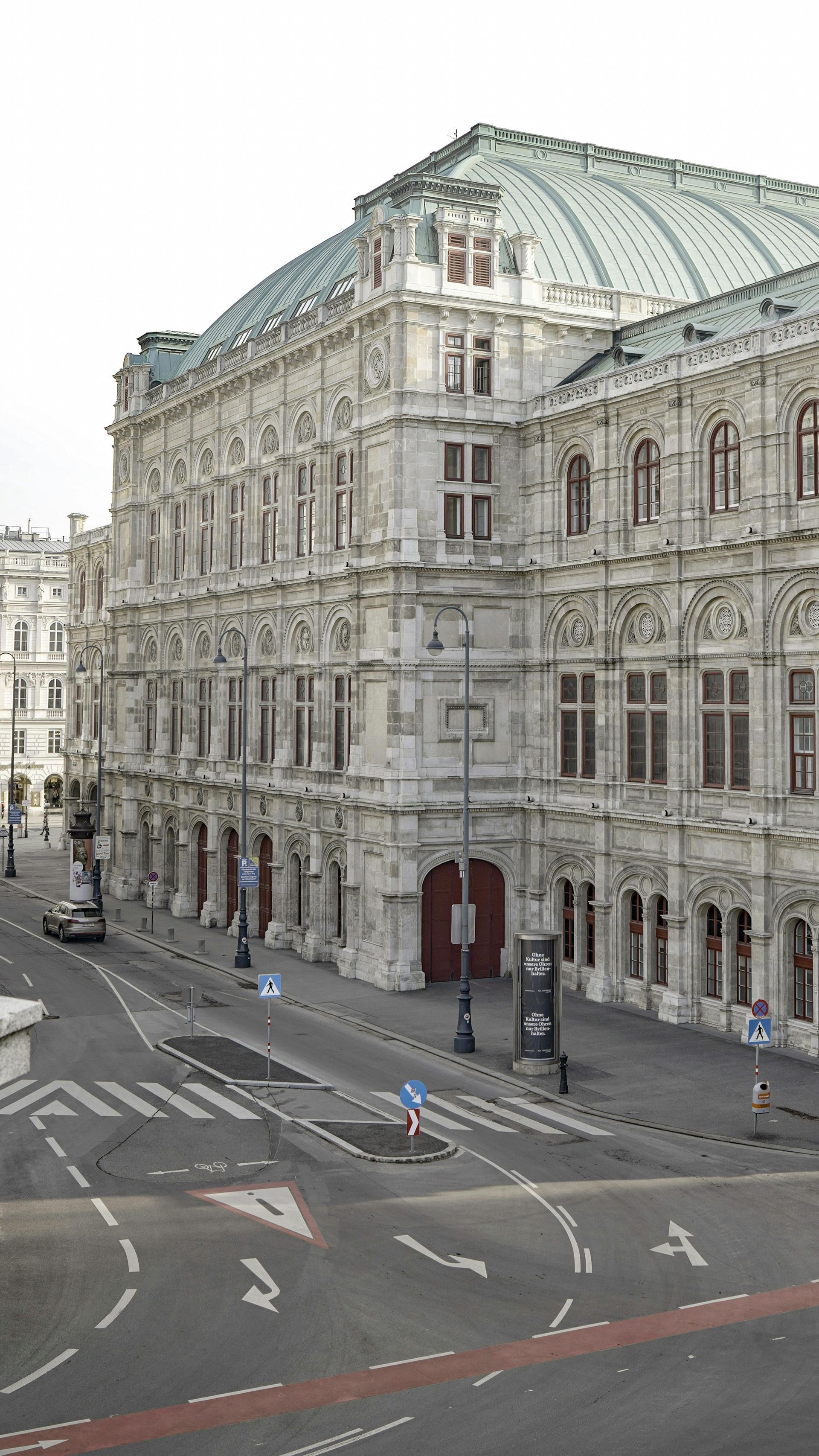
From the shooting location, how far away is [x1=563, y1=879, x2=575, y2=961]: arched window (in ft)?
151

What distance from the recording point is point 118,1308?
19.8m

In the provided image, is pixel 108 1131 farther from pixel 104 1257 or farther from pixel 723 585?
pixel 723 585

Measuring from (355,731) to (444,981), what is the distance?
29.2 ft

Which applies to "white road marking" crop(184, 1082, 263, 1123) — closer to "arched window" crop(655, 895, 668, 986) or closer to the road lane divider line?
the road lane divider line

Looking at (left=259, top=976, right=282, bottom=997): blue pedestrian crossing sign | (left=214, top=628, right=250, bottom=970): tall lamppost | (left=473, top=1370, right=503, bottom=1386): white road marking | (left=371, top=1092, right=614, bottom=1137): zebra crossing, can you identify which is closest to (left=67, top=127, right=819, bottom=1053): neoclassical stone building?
(left=214, top=628, right=250, bottom=970): tall lamppost

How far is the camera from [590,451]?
44750 millimetres

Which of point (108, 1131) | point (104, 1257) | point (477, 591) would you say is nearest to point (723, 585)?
point (477, 591)

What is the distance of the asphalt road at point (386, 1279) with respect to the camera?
1655cm

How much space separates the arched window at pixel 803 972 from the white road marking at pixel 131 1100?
664 inches

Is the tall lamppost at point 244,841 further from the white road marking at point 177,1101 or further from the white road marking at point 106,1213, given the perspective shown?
the white road marking at point 106,1213

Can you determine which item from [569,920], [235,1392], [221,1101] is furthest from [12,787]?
[235,1392]

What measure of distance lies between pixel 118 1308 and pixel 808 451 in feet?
88.6

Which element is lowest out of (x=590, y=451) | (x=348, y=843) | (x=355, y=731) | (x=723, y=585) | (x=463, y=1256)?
(x=463, y=1256)

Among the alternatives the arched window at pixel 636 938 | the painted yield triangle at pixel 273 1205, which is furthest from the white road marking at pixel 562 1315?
the arched window at pixel 636 938
